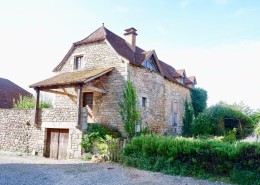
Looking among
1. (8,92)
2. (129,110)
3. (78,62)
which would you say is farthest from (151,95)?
(8,92)

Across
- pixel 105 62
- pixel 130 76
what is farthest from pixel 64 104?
pixel 130 76

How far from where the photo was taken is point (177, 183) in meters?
7.79

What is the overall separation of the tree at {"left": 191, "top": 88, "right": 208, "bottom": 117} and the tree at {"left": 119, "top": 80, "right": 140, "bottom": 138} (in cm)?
1069

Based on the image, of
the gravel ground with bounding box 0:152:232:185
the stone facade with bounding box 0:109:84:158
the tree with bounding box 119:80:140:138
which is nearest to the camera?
the gravel ground with bounding box 0:152:232:185

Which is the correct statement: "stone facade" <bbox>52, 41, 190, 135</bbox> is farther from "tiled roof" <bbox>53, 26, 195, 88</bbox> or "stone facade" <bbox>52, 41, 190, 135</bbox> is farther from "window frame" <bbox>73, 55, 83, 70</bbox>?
"tiled roof" <bbox>53, 26, 195, 88</bbox>

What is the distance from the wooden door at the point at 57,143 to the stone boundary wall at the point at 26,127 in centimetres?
33

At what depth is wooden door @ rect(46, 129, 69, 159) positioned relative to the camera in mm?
13422

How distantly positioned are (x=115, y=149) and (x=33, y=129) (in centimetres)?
621

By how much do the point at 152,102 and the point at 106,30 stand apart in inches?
237

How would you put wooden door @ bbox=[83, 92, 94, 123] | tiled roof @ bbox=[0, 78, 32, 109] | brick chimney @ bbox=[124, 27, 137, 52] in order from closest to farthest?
1. wooden door @ bbox=[83, 92, 94, 123]
2. brick chimney @ bbox=[124, 27, 137, 52]
3. tiled roof @ bbox=[0, 78, 32, 109]

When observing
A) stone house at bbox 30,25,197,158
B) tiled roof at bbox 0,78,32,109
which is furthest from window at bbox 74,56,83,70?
tiled roof at bbox 0,78,32,109

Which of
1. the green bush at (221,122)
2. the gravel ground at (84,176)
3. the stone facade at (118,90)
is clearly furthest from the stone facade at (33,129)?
the green bush at (221,122)

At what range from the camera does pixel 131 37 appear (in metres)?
17.8

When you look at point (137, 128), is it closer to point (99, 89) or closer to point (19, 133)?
point (99, 89)
